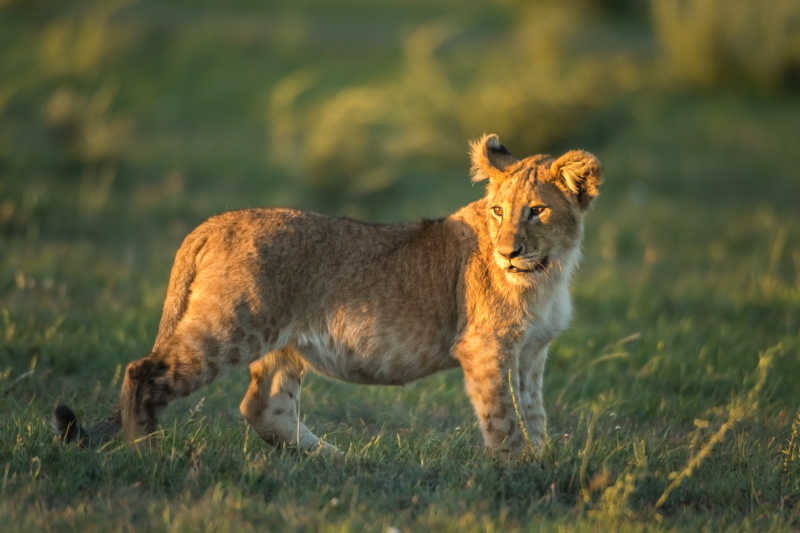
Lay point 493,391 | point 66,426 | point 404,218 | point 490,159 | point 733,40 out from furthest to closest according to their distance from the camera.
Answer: point 733,40
point 404,218
point 490,159
point 493,391
point 66,426

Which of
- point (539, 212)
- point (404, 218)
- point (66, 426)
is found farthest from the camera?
point (404, 218)

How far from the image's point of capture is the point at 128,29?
55.6ft

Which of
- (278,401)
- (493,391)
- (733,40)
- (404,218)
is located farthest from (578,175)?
(733,40)

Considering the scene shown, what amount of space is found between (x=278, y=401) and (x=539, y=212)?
178 centimetres

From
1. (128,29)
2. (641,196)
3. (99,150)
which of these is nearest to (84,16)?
(128,29)

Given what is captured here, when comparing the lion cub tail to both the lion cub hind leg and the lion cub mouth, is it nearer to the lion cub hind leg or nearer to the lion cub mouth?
the lion cub hind leg

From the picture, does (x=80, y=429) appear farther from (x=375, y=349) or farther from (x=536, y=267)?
(x=536, y=267)

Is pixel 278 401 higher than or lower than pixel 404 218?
lower

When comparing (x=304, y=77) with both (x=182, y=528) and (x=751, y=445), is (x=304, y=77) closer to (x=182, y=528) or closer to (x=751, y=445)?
(x=751, y=445)

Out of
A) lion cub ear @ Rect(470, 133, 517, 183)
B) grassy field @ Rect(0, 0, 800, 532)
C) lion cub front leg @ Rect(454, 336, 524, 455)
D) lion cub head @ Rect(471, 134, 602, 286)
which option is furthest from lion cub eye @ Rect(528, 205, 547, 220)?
grassy field @ Rect(0, 0, 800, 532)

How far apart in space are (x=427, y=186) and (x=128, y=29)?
735 cm

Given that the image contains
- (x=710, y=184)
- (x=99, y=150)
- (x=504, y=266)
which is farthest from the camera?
(x=710, y=184)

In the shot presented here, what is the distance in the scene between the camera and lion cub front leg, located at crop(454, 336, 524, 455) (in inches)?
196

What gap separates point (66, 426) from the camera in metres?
4.71
